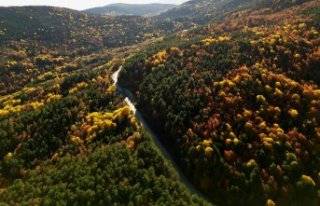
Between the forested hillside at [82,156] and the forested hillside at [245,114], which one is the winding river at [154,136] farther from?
the forested hillside at [82,156]

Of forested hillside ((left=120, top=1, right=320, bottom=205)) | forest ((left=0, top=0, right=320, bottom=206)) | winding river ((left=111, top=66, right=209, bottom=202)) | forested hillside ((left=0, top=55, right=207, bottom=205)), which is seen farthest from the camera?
winding river ((left=111, top=66, right=209, bottom=202))

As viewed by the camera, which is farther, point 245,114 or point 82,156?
point 245,114

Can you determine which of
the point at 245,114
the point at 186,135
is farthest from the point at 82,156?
the point at 245,114

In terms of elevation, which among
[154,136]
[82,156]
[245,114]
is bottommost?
[154,136]

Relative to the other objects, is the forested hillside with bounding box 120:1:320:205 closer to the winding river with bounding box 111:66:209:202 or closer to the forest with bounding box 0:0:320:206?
the forest with bounding box 0:0:320:206

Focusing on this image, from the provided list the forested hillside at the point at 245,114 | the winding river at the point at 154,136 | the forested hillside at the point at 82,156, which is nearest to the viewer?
the forested hillside at the point at 82,156

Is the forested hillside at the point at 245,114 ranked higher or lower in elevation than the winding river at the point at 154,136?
higher

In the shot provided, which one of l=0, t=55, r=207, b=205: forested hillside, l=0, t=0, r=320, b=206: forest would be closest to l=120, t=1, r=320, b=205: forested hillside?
l=0, t=0, r=320, b=206: forest

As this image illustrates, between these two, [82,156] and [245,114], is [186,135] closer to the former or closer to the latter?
[245,114]

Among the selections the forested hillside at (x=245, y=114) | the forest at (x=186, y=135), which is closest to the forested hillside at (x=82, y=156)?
the forest at (x=186, y=135)
